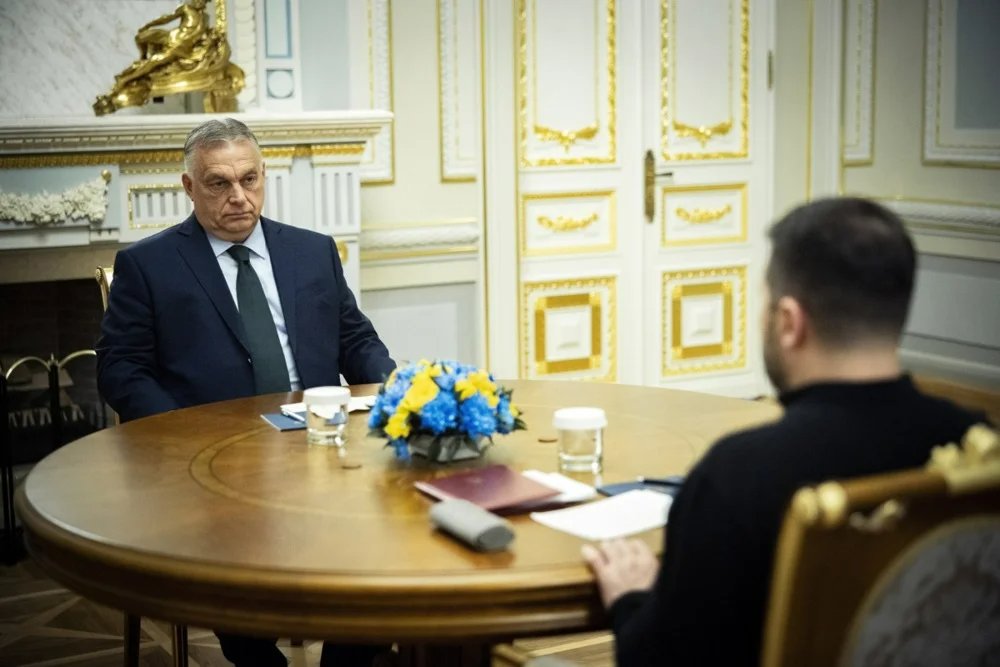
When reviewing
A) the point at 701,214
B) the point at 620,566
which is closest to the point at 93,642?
the point at 620,566

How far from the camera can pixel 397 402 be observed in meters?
2.17

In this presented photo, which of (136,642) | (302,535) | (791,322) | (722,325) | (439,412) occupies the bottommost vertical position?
(136,642)

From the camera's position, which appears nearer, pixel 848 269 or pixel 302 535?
pixel 848 269

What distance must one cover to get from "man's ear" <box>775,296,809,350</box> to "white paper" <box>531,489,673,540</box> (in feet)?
1.55

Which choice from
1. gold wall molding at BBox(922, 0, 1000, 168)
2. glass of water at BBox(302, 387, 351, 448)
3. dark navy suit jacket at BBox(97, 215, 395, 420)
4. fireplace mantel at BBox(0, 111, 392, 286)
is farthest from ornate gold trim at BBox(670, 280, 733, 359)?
glass of water at BBox(302, 387, 351, 448)

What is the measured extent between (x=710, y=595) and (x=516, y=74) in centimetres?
430

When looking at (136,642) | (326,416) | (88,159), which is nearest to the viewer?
(326,416)

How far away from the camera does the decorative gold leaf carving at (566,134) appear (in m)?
5.58

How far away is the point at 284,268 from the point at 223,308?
208 mm

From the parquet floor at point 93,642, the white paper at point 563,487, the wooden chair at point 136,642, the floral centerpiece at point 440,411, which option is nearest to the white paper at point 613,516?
the white paper at point 563,487

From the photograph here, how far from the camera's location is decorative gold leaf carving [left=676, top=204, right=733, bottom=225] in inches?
236

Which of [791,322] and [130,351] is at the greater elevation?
[791,322]

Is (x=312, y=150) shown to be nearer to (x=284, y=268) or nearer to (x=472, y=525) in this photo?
(x=284, y=268)

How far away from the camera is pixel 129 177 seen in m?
4.41
